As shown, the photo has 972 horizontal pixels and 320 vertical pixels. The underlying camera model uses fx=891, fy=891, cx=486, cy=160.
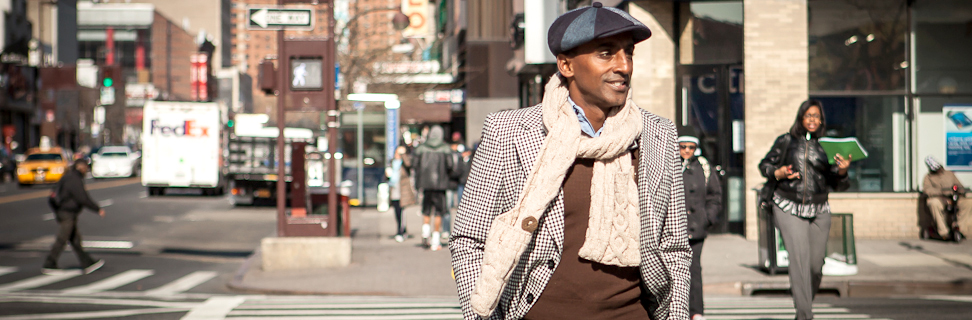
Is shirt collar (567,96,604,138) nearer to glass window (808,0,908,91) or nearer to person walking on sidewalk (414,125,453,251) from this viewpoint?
person walking on sidewalk (414,125,453,251)

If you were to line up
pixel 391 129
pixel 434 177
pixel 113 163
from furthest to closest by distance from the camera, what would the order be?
pixel 113 163 → pixel 391 129 → pixel 434 177

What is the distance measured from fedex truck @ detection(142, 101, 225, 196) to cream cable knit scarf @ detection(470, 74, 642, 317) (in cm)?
2870

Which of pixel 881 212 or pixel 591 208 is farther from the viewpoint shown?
pixel 881 212

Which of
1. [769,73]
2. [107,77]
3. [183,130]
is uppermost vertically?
[107,77]

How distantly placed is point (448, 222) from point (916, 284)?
271 inches

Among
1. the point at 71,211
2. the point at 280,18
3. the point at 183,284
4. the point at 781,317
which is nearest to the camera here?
the point at 781,317

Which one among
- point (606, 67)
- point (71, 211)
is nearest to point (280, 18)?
point (71, 211)

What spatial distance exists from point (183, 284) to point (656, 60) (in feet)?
27.4

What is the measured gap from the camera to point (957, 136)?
1480cm

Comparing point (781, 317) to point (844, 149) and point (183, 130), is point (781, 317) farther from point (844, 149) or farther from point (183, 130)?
point (183, 130)

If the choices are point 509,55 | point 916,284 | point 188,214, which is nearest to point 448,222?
point 916,284

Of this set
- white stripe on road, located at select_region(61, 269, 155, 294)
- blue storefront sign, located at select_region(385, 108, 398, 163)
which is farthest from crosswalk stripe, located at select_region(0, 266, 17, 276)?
blue storefront sign, located at select_region(385, 108, 398, 163)

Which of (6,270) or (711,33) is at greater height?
(711,33)

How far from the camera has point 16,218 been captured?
20.5 m
